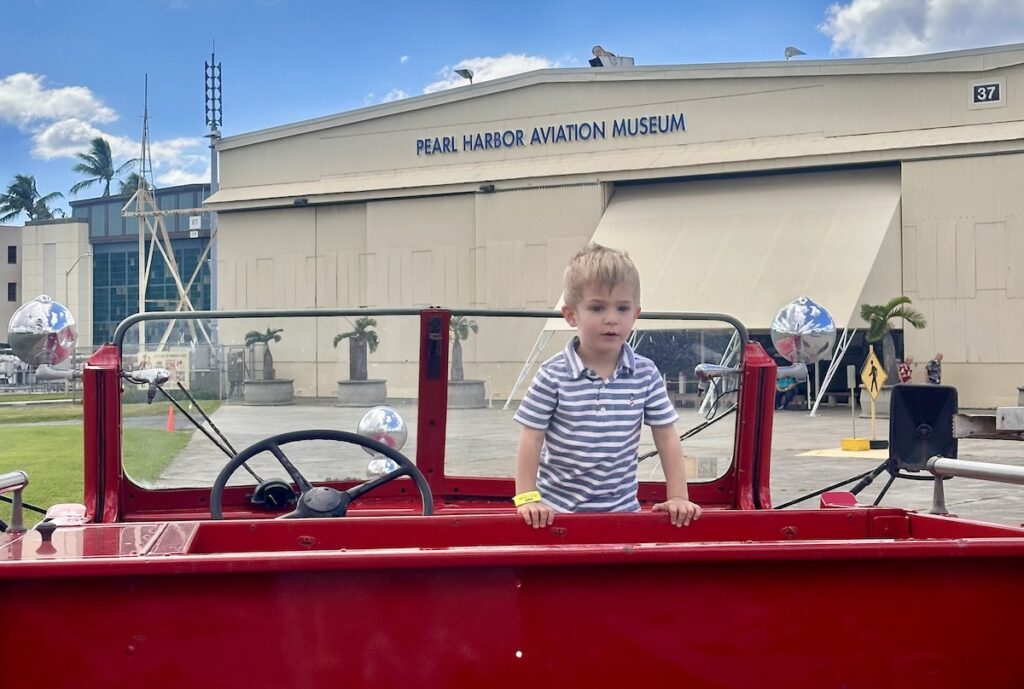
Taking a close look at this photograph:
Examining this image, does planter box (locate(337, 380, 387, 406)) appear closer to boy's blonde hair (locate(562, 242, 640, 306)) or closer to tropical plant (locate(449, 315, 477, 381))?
tropical plant (locate(449, 315, 477, 381))

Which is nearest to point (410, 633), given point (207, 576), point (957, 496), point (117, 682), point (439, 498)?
point (207, 576)

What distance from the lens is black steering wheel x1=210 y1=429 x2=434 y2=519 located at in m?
3.45

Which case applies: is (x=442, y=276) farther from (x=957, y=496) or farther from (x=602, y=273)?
(x=602, y=273)

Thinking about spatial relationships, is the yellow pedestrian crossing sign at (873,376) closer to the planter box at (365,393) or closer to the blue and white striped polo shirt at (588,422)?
the planter box at (365,393)

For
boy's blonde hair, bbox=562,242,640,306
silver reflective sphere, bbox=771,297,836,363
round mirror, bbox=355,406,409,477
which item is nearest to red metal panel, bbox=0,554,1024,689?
boy's blonde hair, bbox=562,242,640,306

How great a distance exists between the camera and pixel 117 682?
2381mm

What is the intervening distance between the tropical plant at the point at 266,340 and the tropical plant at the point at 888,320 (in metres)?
23.5

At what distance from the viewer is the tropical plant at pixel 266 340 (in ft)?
14.4

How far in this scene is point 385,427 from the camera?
14.0 ft

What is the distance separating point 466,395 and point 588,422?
3.92 ft

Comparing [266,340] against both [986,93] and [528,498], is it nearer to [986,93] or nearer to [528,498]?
[528,498]

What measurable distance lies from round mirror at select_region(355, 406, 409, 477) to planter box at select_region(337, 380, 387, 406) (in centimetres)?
4

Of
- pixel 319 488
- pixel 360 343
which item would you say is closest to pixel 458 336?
pixel 360 343

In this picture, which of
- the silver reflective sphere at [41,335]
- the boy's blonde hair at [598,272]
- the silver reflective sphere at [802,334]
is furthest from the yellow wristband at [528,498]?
the silver reflective sphere at [802,334]
